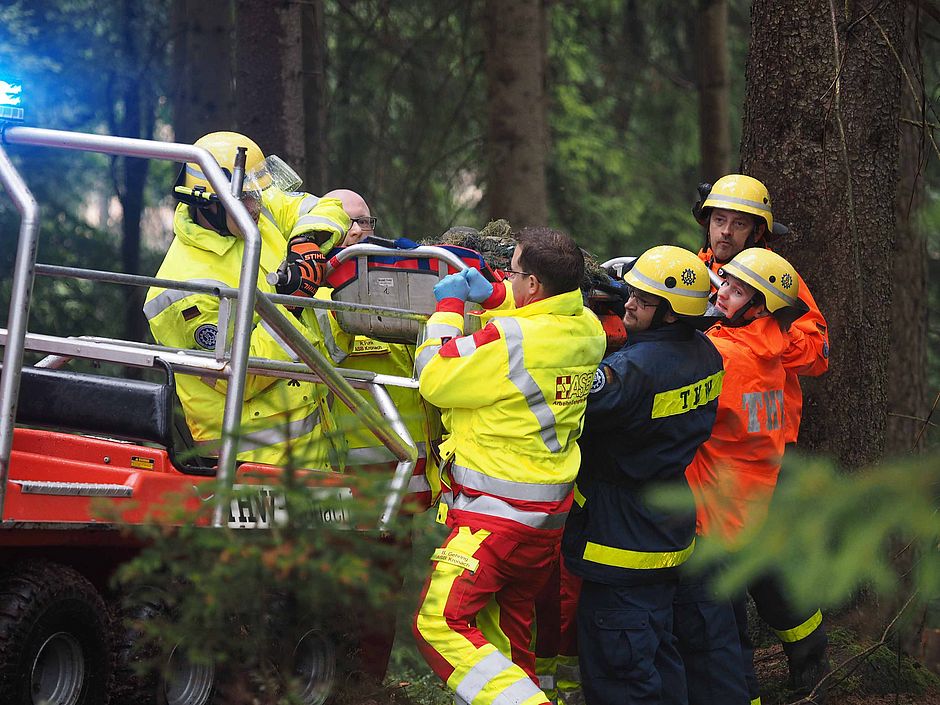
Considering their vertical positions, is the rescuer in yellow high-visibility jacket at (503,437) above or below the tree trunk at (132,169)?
below

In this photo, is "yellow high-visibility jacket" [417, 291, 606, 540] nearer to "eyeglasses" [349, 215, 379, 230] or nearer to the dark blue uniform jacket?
the dark blue uniform jacket

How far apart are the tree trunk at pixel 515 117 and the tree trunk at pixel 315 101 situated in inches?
65.4

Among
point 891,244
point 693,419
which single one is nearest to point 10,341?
point 693,419

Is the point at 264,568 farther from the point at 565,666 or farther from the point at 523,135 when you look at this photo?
the point at 523,135

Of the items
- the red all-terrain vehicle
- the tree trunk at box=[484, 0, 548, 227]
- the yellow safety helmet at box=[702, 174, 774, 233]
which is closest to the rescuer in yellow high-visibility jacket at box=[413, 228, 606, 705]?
the red all-terrain vehicle

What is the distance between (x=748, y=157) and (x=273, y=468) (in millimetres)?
3155

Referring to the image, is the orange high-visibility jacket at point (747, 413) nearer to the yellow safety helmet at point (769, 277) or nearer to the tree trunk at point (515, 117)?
the yellow safety helmet at point (769, 277)

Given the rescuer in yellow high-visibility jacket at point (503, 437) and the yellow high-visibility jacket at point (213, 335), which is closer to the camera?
the rescuer in yellow high-visibility jacket at point (503, 437)

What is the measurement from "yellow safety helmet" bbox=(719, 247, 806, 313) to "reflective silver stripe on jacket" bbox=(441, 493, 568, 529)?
4.56 ft

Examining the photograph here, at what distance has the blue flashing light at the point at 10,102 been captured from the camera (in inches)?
138

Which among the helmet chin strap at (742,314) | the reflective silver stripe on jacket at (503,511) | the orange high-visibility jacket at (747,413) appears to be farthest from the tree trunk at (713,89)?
the reflective silver stripe on jacket at (503,511)

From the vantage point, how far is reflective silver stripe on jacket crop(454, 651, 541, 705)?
379 centimetres

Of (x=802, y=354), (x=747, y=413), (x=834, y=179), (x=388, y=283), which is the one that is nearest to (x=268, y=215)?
(x=388, y=283)

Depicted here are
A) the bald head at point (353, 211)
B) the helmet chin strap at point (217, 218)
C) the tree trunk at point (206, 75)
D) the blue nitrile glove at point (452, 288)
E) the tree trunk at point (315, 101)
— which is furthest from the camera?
the tree trunk at point (206, 75)
